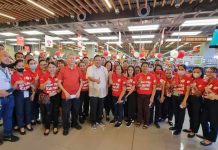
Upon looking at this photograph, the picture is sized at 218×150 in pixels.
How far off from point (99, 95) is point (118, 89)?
1.55ft

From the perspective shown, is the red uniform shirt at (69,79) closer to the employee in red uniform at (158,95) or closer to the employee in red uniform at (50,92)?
the employee in red uniform at (50,92)

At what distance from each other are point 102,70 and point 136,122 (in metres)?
1.52

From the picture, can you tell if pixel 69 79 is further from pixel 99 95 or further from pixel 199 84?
pixel 199 84

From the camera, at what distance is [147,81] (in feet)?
12.1

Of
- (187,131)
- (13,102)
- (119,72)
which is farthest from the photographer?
(119,72)

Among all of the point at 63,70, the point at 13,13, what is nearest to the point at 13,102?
the point at 63,70

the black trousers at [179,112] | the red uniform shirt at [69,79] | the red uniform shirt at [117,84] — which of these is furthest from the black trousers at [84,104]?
the black trousers at [179,112]

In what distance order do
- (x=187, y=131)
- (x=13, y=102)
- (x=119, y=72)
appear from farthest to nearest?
(x=119, y=72)
(x=187, y=131)
(x=13, y=102)

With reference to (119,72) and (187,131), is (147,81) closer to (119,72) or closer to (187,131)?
(119,72)

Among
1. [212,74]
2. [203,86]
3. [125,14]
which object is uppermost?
[125,14]

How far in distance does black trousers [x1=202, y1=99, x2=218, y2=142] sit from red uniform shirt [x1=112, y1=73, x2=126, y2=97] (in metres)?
1.69

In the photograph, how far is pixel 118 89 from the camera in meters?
3.85

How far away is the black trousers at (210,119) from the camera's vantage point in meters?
2.90

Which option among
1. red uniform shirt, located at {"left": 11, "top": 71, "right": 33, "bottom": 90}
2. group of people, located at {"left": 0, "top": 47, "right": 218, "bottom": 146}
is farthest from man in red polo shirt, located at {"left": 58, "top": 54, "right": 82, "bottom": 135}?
red uniform shirt, located at {"left": 11, "top": 71, "right": 33, "bottom": 90}
